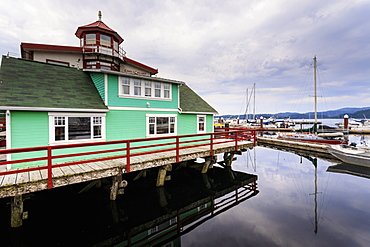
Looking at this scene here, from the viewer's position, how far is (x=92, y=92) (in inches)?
417

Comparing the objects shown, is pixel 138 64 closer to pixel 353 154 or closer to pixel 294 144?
pixel 294 144

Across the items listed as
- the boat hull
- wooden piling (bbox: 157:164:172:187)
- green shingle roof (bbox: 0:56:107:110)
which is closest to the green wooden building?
green shingle roof (bbox: 0:56:107:110)

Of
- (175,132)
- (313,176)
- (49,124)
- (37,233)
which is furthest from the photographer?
(313,176)

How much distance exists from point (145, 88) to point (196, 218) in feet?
27.2

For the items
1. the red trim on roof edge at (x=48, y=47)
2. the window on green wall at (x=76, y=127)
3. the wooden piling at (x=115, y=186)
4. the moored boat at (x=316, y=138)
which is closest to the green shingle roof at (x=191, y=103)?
the window on green wall at (x=76, y=127)

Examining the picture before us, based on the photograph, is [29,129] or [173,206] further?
[173,206]

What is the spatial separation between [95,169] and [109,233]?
8.15ft

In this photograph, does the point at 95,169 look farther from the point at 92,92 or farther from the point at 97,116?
the point at 92,92

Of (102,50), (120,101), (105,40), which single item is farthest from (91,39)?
(120,101)

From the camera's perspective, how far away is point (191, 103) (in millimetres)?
14922

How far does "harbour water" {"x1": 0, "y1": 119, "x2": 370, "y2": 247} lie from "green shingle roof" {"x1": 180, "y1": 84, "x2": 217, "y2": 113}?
17.3ft

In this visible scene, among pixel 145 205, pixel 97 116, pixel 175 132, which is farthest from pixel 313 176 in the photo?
pixel 97 116

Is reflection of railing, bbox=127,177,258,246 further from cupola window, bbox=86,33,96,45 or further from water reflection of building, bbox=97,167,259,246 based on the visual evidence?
cupola window, bbox=86,33,96,45

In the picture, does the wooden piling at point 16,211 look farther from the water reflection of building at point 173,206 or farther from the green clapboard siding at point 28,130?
the water reflection of building at point 173,206
